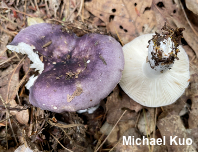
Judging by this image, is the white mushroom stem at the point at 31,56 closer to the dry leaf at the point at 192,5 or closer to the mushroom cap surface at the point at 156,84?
the mushroom cap surface at the point at 156,84

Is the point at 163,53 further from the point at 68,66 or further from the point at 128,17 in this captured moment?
the point at 128,17

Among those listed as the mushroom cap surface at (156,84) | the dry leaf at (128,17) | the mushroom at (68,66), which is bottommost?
the mushroom cap surface at (156,84)

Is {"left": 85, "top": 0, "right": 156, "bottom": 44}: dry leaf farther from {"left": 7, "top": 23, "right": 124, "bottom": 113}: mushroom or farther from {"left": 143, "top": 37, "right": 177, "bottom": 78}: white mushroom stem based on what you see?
{"left": 143, "top": 37, "right": 177, "bottom": 78}: white mushroom stem

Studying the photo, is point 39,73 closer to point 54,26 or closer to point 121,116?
point 54,26

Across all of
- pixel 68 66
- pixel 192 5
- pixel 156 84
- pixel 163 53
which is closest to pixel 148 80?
pixel 156 84

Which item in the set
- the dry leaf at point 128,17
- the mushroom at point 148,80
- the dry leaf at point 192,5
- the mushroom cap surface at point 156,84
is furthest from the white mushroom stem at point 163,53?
the dry leaf at point 192,5
